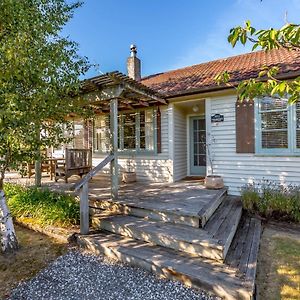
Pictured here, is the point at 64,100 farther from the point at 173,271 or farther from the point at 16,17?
the point at 173,271

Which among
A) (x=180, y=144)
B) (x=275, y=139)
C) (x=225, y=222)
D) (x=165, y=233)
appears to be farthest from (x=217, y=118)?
(x=165, y=233)

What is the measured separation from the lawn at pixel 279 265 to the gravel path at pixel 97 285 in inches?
31.7

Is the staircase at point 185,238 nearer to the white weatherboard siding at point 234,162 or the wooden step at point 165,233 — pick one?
the wooden step at point 165,233

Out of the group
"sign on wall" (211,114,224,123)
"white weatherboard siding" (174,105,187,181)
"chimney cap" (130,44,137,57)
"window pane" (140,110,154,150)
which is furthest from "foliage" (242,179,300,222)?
"chimney cap" (130,44,137,57)

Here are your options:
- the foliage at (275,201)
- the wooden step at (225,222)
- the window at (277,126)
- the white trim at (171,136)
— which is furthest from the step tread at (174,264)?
the window at (277,126)

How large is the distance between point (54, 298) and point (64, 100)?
10.1ft

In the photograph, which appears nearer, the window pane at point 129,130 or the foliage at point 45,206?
the foliage at point 45,206

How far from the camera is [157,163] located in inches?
296

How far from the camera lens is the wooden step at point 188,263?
8.84ft

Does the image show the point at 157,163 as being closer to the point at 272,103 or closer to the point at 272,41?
the point at 272,103

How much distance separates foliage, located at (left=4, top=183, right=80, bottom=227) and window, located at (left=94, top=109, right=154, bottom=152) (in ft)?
10.4

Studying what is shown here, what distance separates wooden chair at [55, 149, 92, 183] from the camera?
6742 mm

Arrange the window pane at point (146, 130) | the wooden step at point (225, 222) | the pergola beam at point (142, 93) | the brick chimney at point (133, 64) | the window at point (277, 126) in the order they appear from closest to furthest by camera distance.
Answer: the wooden step at point (225, 222), the pergola beam at point (142, 93), the window at point (277, 126), the window pane at point (146, 130), the brick chimney at point (133, 64)

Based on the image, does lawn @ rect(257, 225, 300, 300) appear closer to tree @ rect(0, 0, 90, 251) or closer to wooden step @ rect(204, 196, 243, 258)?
wooden step @ rect(204, 196, 243, 258)
